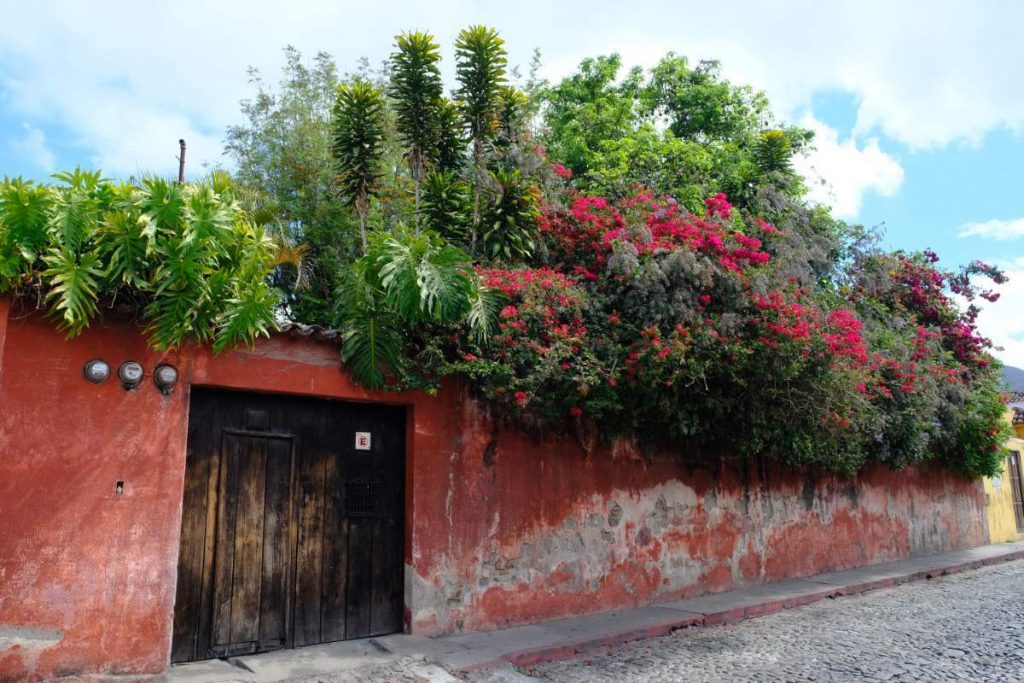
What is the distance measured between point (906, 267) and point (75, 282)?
15.4 meters

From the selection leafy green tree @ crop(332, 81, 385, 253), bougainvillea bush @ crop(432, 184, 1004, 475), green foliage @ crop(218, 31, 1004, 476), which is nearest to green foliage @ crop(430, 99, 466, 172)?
green foliage @ crop(218, 31, 1004, 476)

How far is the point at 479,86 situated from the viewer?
354 inches

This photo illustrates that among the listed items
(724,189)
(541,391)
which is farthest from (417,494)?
(724,189)

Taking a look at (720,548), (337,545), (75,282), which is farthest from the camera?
(720,548)

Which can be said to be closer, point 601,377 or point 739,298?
point 601,377

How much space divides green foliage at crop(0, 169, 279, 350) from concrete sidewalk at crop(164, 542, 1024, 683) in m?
2.65

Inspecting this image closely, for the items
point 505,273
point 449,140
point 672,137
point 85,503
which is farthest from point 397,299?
point 672,137

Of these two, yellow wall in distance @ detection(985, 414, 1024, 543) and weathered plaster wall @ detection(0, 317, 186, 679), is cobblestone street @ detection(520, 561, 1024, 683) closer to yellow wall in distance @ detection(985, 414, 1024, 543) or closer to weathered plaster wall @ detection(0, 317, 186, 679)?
weathered plaster wall @ detection(0, 317, 186, 679)

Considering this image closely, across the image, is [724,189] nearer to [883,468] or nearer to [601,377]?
[883,468]

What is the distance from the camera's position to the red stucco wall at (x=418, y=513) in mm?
5352

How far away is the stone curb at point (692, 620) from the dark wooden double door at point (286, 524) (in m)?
1.30

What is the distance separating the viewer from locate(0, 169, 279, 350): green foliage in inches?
206

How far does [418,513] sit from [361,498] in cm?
58

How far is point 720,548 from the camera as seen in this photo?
10.2 meters
